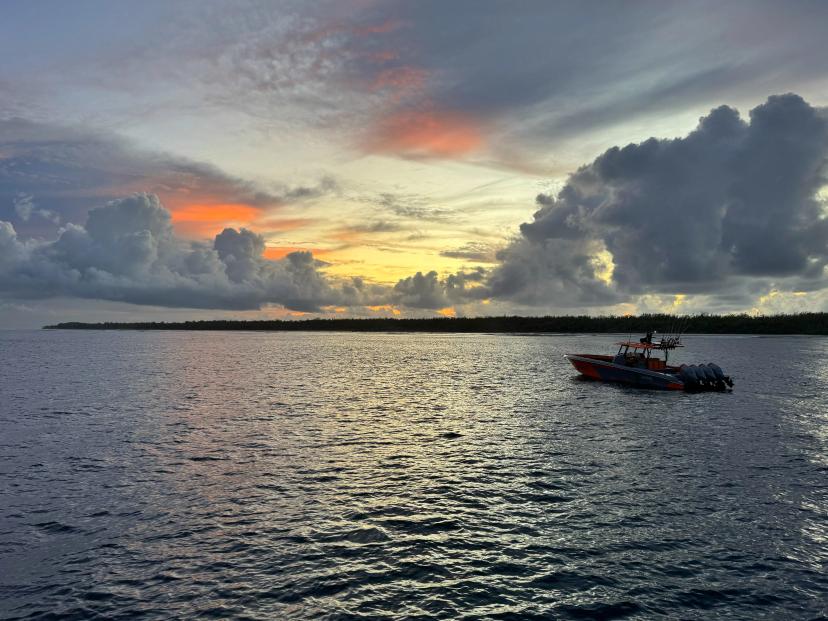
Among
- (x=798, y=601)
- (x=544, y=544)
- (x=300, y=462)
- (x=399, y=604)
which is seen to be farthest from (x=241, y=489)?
(x=798, y=601)

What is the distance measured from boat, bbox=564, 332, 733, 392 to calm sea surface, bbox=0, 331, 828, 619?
559 inches

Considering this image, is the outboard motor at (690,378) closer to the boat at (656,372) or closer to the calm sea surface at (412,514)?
the boat at (656,372)

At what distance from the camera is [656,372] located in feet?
193

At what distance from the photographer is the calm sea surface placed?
44.9ft

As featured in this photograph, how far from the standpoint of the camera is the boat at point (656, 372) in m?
57.9

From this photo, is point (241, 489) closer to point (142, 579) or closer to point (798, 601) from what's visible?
point (142, 579)

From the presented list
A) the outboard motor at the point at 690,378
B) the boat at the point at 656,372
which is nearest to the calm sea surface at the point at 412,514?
the outboard motor at the point at 690,378

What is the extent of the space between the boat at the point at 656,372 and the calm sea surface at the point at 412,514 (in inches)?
559


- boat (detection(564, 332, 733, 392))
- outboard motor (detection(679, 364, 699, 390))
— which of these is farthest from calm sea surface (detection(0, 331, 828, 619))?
boat (detection(564, 332, 733, 392))

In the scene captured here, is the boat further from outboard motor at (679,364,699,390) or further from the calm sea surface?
the calm sea surface

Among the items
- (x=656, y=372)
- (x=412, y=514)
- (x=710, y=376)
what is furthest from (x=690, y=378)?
(x=412, y=514)

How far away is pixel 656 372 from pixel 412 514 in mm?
48232

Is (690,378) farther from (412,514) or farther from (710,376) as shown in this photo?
(412,514)

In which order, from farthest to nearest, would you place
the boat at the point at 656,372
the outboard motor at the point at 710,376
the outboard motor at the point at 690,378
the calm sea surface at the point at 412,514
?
the boat at the point at 656,372, the outboard motor at the point at 710,376, the outboard motor at the point at 690,378, the calm sea surface at the point at 412,514
